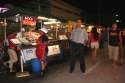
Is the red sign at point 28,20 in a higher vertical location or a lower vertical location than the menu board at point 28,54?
higher

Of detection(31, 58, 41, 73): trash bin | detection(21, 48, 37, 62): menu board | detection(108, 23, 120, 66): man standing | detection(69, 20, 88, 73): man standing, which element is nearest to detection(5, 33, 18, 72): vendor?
detection(21, 48, 37, 62): menu board

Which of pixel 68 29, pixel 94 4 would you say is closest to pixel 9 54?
pixel 68 29

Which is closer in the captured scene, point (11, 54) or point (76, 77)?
point (76, 77)

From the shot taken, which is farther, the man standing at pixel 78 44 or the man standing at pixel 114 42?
the man standing at pixel 114 42

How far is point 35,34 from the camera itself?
52.1 ft

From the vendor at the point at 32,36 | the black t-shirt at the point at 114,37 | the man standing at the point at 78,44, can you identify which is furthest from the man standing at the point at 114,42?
the vendor at the point at 32,36

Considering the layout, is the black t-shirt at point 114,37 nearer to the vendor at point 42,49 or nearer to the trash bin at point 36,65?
the vendor at point 42,49

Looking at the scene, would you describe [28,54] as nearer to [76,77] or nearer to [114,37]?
[76,77]

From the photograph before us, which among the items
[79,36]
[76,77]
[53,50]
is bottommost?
[76,77]

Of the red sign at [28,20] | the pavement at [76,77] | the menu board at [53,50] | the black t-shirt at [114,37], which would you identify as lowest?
the pavement at [76,77]

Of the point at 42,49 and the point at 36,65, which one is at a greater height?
the point at 42,49

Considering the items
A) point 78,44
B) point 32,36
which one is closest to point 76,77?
point 78,44

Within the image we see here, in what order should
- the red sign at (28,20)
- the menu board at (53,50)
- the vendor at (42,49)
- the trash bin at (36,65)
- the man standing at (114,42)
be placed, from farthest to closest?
the menu board at (53,50) < the red sign at (28,20) < the man standing at (114,42) < the trash bin at (36,65) < the vendor at (42,49)

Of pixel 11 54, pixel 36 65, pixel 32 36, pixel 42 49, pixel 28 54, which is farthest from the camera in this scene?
pixel 32 36
